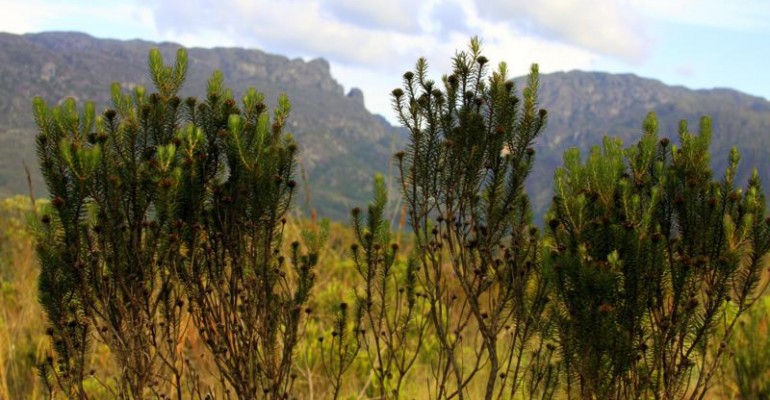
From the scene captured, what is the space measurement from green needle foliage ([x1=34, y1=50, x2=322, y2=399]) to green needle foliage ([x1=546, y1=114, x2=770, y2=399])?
1.17m

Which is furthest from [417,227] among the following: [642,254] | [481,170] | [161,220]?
[161,220]

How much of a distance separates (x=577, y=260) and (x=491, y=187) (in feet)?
2.12

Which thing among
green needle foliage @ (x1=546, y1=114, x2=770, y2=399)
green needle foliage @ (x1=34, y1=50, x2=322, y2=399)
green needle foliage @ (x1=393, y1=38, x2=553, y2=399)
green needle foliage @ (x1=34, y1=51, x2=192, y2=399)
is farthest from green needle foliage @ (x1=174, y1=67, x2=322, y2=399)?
green needle foliage @ (x1=546, y1=114, x2=770, y2=399)

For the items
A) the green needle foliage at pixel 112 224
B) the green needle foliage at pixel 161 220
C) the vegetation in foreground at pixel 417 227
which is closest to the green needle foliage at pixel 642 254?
the vegetation in foreground at pixel 417 227

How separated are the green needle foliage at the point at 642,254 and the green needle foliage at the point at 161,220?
1.17m

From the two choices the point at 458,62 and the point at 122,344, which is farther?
the point at 458,62

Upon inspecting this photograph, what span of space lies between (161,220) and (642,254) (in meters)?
1.84

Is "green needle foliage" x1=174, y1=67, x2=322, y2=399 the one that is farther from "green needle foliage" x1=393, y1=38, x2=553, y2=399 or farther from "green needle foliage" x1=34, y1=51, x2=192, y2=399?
"green needle foliage" x1=393, y1=38, x2=553, y2=399

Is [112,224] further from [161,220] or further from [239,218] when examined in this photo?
[239,218]

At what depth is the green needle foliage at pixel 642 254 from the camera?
246 cm

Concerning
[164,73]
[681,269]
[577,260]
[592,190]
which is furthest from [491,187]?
[164,73]

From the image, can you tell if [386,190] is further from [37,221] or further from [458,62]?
[37,221]

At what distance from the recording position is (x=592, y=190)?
268cm

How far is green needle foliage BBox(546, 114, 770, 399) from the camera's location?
246cm
